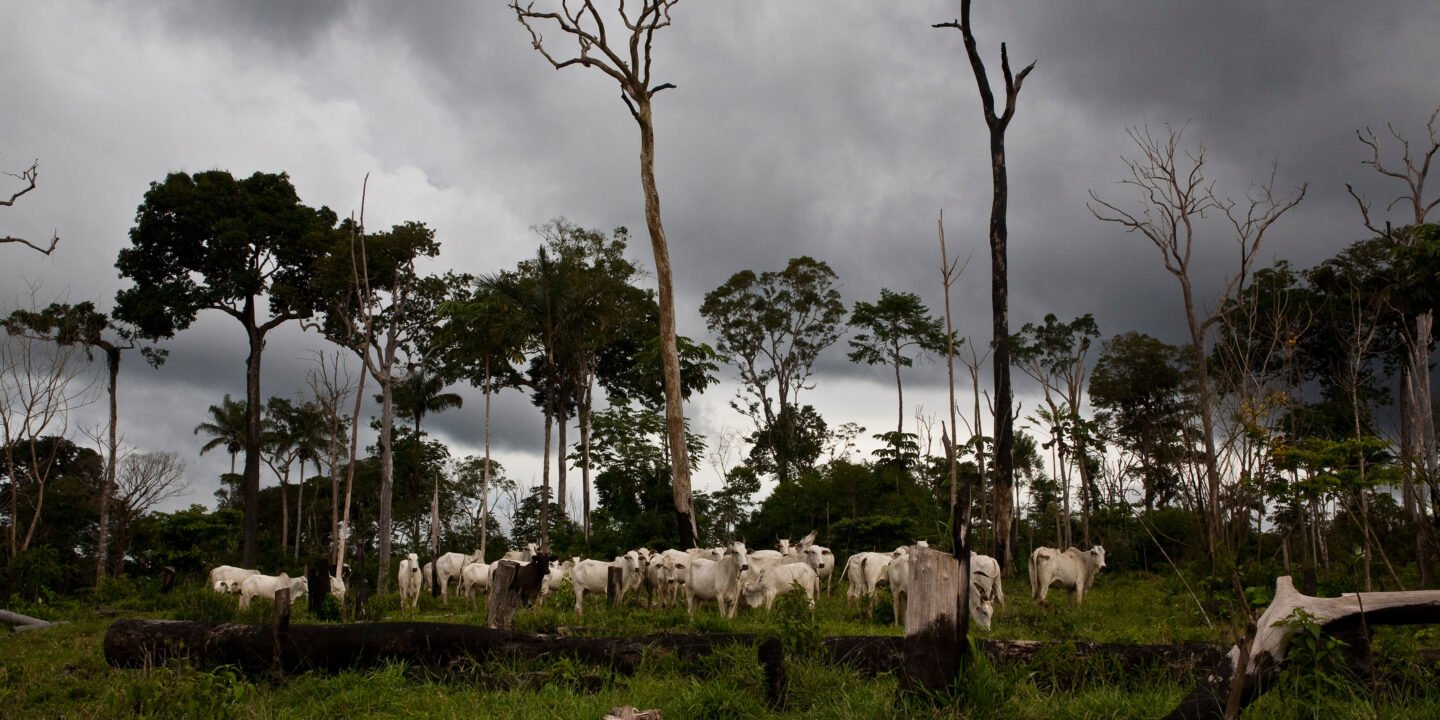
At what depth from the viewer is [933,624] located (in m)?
6.82

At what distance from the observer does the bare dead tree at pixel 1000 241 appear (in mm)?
18797

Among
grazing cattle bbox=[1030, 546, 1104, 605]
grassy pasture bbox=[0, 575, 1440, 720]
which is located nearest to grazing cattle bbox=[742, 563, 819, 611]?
grassy pasture bbox=[0, 575, 1440, 720]

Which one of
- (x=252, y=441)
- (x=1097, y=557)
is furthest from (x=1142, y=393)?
(x=252, y=441)

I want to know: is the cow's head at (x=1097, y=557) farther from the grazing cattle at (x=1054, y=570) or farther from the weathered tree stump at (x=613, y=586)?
the weathered tree stump at (x=613, y=586)

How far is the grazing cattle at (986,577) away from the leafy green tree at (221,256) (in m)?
25.5

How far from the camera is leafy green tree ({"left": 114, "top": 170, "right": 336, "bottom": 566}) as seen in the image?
3391 cm

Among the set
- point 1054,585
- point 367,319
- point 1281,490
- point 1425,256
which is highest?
point 367,319

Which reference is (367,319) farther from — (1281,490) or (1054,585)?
(1281,490)

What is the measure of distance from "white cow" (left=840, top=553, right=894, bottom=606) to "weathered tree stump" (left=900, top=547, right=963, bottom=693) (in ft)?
39.2

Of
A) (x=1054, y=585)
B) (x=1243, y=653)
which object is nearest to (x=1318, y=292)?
(x=1054, y=585)

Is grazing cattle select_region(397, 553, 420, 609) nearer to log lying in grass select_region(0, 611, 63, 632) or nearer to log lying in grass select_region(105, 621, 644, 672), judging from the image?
log lying in grass select_region(0, 611, 63, 632)

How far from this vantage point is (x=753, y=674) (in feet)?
26.1

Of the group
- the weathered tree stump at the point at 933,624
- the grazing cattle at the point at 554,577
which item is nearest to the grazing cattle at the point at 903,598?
the weathered tree stump at the point at 933,624

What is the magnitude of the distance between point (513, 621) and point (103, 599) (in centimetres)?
1347
